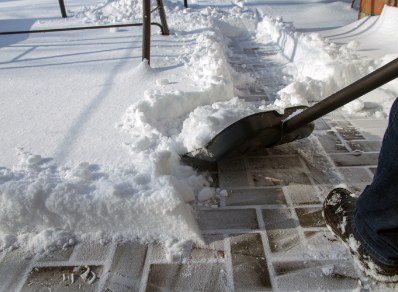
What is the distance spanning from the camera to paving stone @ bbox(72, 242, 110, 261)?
4.61 feet

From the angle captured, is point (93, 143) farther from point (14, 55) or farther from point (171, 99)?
point (14, 55)

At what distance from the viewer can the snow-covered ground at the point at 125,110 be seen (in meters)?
1.50

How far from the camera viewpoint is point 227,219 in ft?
5.21

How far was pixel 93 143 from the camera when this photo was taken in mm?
2029

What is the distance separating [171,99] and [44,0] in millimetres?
5978

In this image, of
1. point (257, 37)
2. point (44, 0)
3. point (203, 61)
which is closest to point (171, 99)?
point (203, 61)

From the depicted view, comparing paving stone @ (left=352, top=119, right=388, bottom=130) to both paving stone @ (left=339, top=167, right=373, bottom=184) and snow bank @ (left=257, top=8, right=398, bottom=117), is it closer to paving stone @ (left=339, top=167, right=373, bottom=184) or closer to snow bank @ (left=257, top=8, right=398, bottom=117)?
snow bank @ (left=257, top=8, right=398, bottom=117)

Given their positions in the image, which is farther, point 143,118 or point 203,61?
point 203,61

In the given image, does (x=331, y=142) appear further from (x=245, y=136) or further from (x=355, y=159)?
(x=245, y=136)

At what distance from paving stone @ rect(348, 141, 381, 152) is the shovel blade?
1.46 feet

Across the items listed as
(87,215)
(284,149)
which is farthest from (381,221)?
(87,215)

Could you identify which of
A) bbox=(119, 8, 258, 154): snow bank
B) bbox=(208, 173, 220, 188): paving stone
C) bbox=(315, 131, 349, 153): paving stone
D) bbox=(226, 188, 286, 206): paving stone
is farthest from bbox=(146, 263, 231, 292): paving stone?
bbox=(315, 131, 349, 153): paving stone

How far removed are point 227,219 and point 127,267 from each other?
1.46 ft

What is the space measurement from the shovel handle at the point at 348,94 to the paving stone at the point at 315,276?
631mm
